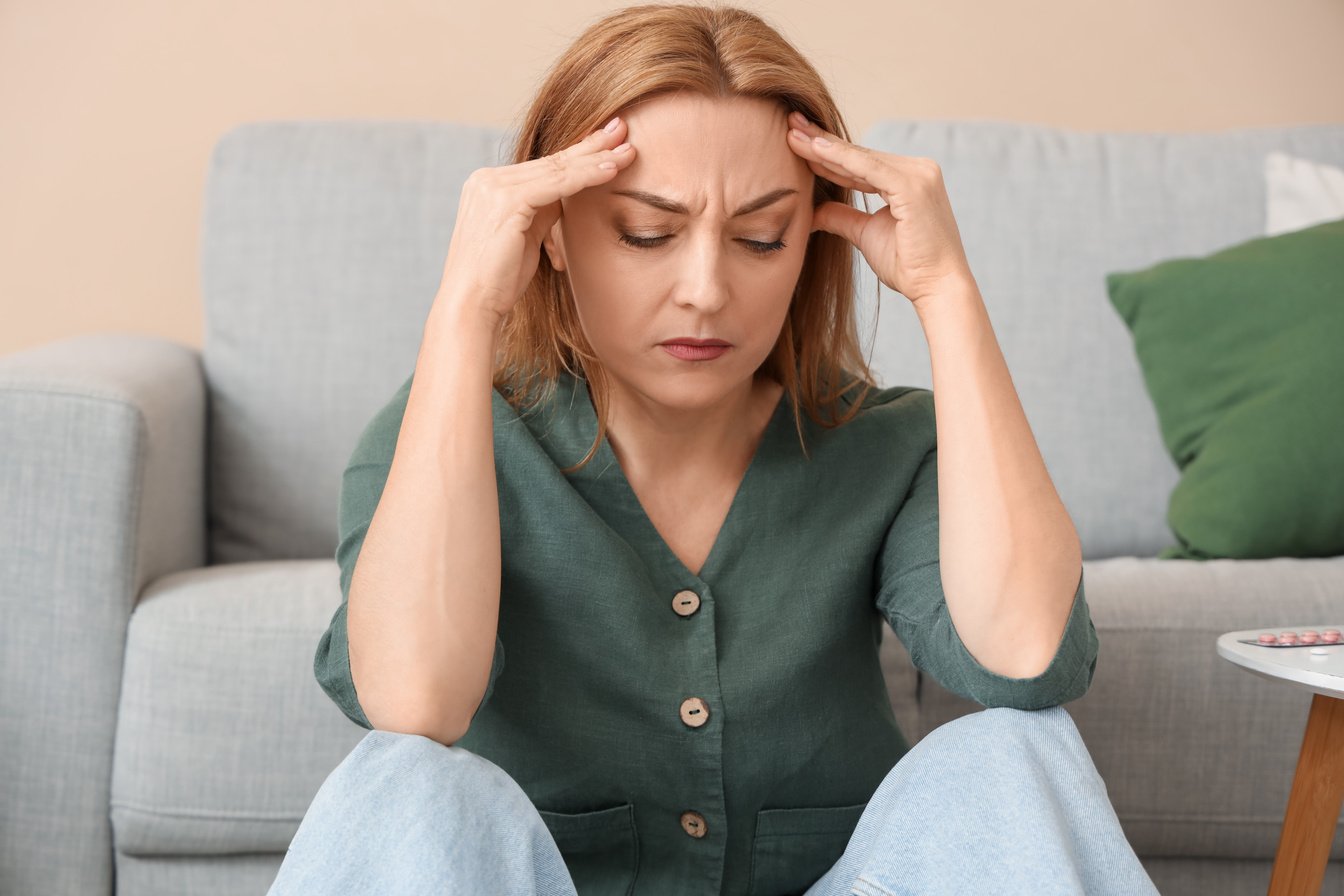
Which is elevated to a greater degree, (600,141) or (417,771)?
(600,141)

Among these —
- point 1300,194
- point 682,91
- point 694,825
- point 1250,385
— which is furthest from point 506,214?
point 1300,194

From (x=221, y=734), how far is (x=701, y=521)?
2.24 ft

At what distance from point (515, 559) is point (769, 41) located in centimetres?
49

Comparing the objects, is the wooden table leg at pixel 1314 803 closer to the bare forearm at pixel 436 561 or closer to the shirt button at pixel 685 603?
the shirt button at pixel 685 603

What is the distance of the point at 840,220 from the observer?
121 centimetres

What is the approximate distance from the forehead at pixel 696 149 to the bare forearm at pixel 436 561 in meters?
0.19

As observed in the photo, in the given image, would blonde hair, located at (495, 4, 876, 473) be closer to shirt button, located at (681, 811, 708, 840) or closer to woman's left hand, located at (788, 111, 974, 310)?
woman's left hand, located at (788, 111, 974, 310)

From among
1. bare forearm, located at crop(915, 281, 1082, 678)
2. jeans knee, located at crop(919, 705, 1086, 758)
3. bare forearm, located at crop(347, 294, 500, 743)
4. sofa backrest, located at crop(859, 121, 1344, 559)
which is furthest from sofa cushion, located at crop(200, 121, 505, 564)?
jeans knee, located at crop(919, 705, 1086, 758)

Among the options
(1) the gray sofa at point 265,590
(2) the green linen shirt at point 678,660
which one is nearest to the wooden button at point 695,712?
(2) the green linen shirt at point 678,660

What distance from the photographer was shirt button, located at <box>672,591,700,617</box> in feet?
3.74

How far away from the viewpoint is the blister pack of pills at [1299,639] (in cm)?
115

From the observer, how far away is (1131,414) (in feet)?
6.64

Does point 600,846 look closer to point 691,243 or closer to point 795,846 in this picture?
point 795,846

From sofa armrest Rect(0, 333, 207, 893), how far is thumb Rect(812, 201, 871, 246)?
0.88 m
